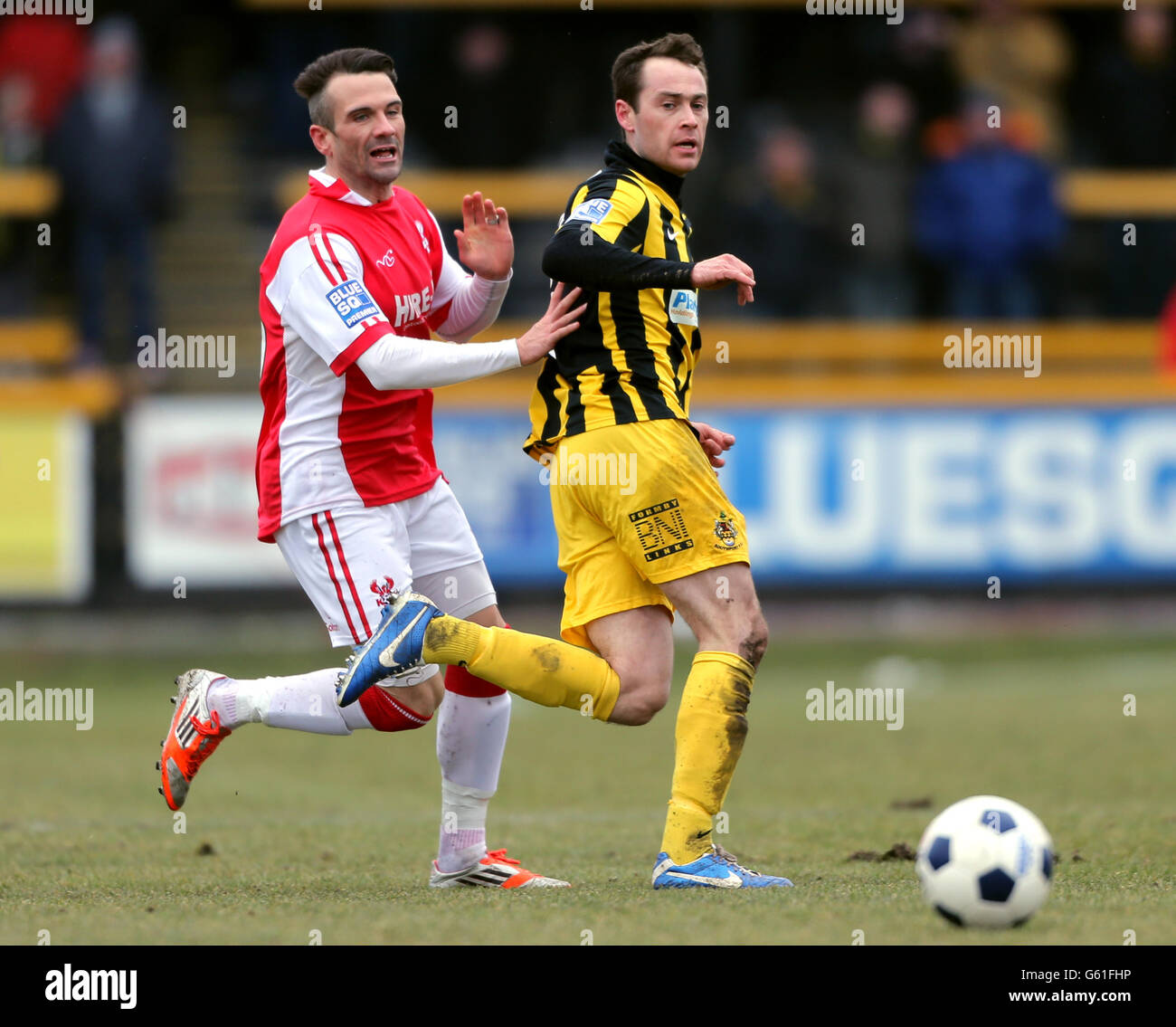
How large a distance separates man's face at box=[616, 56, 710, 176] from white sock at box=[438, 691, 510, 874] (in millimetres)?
1897

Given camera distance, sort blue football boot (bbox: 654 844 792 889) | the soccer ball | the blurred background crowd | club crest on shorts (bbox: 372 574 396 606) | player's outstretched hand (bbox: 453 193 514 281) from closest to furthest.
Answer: the soccer ball → blue football boot (bbox: 654 844 792 889) → club crest on shorts (bbox: 372 574 396 606) → player's outstretched hand (bbox: 453 193 514 281) → the blurred background crowd

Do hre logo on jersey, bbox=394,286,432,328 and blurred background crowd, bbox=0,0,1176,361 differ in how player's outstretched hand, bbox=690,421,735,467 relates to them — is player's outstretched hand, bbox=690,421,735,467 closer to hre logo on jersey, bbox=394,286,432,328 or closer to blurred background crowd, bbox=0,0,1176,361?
hre logo on jersey, bbox=394,286,432,328

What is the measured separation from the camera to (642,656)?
5.88 meters

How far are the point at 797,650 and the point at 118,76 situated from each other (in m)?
6.92

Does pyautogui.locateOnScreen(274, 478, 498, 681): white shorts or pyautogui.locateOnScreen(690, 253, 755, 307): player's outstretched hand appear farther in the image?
pyautogui.locateOnScreen(274, 478, 498, 681): white shorts

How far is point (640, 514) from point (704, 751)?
2.47 feet

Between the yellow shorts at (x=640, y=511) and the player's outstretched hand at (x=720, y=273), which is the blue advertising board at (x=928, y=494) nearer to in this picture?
the yellow shorts at (x=640, y=511)

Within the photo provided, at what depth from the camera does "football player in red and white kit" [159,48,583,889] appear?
5.86 meters

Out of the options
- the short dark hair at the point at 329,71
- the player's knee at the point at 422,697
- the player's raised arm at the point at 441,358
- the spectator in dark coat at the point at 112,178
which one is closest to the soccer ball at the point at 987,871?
the player's knee at the point at 422,697

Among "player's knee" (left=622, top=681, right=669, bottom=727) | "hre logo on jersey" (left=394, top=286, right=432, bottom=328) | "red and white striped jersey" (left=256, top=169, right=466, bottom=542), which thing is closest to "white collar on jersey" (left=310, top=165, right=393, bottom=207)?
"red and white striped jersey" (left=256, top=169, right=466, bottom=542)
